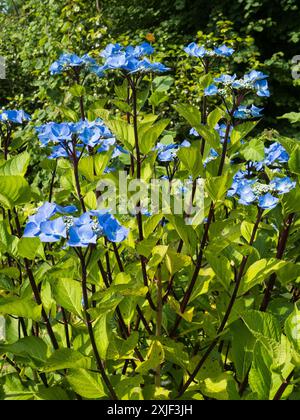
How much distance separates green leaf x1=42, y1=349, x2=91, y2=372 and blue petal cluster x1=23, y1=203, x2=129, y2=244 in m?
0.29

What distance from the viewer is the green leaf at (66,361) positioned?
116 centimetres

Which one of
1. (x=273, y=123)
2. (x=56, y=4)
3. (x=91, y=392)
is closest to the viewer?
(x=91, y=392)

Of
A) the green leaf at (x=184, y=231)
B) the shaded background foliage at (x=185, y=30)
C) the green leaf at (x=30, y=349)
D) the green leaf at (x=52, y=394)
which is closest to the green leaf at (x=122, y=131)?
the green leaf at (x=184, y=231)

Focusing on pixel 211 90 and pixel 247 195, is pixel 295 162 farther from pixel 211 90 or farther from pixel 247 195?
pixel 211 90

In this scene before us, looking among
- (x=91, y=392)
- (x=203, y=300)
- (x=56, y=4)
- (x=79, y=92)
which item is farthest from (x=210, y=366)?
(x=56, y=4)

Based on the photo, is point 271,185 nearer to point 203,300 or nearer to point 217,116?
point 217,116

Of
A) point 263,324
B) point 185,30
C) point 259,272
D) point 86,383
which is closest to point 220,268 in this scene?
point 259,272

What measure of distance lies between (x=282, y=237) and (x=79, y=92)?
2.47ft

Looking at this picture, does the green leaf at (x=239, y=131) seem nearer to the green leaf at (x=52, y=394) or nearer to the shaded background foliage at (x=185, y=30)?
the green leaf at (x=52, y=394)

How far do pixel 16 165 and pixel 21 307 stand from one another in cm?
39

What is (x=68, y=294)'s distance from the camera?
1226mm

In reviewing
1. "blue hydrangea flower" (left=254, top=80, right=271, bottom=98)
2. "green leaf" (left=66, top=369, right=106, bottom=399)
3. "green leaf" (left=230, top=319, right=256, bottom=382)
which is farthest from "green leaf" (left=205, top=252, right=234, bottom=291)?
"blue hydrangea flower" (left=254, top=80, right=271, bottom=98)

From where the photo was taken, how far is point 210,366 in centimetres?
142
